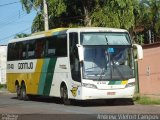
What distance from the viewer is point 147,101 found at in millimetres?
23516

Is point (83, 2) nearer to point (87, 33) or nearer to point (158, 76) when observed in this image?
point (158, 76)

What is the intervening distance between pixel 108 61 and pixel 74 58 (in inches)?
59.2

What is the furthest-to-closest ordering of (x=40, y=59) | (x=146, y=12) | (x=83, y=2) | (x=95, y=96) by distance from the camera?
1. (x=146, y=12)
2. (x=83, y=2)
3. (x=40, y=59)
4. (x=95, y=96)

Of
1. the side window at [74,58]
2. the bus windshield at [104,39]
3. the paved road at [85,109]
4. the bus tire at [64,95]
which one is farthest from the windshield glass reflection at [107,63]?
the bus tire at [64,95]

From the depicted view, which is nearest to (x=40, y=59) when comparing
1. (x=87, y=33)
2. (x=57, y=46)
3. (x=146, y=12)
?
(x=57, y=46)

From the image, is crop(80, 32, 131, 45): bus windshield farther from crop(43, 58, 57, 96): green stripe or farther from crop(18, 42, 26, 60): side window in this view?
crop(18, 42, 26, 60): side window

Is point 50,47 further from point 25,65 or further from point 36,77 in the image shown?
point 25,65

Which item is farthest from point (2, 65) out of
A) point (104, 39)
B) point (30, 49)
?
point (104, 39)

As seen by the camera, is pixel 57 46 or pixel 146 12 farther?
pixel 146 12

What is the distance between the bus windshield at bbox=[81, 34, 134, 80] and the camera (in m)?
21.9

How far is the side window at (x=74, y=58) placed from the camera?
73.2ft

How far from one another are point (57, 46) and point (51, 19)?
14.1m

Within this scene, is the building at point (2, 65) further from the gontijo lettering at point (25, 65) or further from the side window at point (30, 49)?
the side window at point (30, 49)

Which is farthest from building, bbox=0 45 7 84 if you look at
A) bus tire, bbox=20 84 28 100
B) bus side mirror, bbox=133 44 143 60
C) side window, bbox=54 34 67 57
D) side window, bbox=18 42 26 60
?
bus side mirror, bbox=133 44 143 60
